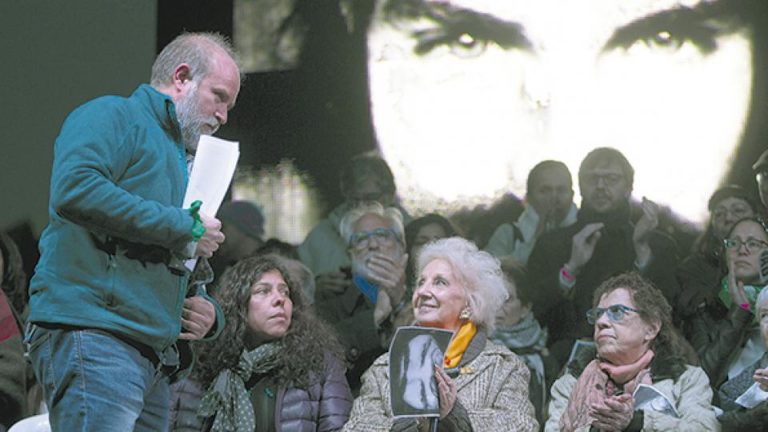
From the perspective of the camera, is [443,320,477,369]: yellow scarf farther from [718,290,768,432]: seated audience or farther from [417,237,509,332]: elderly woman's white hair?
[718,290,768,432]: seated audience

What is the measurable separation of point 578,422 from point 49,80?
10.7 feet

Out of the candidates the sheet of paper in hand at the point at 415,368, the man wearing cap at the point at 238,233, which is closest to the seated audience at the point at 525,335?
the man wearing cap at the point at 238,233

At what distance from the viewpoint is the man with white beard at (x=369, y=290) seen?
16.5ft

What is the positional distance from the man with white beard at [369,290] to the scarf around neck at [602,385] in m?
1.08

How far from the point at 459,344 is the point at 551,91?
1.63 m

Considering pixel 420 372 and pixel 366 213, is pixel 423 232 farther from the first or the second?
pixel 420 372

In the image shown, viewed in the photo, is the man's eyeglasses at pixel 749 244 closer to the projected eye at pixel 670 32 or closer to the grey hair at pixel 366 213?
the projected eye at pixel 670 32

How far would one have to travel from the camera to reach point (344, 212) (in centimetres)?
530

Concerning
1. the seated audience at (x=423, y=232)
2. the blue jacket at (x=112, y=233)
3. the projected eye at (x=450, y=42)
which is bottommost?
the seated audience at (x=423, y=232)

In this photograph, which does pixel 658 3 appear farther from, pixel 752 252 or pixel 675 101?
pixel 752 252

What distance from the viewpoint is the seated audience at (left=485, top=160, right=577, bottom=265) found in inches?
199

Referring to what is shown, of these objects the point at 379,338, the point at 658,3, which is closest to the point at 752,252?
the point at 658,3

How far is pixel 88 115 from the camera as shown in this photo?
2111 millimetres

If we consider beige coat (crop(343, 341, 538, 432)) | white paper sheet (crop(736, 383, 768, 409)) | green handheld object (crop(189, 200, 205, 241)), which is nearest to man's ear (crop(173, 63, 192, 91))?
green handheld object (crop(189, 200, 205, 241))
